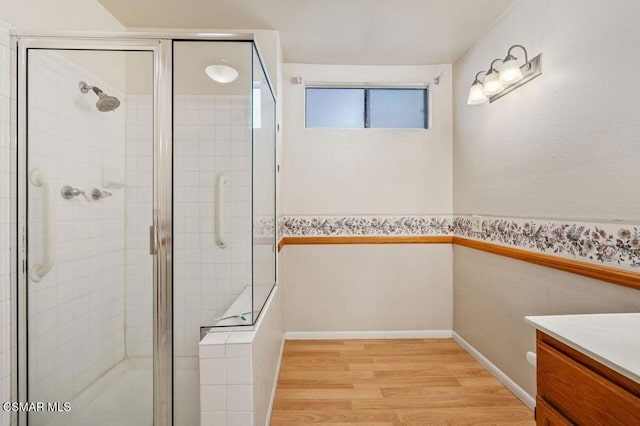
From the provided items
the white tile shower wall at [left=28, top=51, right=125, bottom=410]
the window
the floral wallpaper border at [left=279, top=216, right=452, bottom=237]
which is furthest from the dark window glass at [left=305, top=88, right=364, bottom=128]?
the white tile shower wall at [left=28, top=51, right=125, bottom=410]

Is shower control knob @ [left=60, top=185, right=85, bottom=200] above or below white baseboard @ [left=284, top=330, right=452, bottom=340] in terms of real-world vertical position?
above

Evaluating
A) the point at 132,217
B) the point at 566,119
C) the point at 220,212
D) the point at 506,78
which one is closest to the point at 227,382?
→ the point at 220,212

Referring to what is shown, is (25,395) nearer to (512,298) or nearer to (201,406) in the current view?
(201,406)

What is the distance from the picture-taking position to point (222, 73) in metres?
1.71

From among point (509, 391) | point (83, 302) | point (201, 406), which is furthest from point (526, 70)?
point (83, 302)

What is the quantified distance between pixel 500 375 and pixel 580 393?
1.51m

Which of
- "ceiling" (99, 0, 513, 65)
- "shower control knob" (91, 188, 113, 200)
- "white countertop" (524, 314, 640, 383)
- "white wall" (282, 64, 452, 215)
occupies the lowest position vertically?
"white countertop" (524, 314, 640, 383)

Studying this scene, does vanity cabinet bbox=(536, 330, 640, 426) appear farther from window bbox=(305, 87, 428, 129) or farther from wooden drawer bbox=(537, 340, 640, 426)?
window bbox=(305, 87, 428, 129)

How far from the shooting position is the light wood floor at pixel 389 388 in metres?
1.75

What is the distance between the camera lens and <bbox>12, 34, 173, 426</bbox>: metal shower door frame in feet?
4.63

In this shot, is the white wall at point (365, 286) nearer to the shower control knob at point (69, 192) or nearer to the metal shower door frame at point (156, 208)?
the metal shower door frame at point (156, 208)

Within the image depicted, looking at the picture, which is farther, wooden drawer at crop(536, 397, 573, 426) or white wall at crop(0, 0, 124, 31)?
white wall at crop(0, 0, 124, 31)

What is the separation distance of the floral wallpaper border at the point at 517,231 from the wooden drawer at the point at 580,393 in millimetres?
684

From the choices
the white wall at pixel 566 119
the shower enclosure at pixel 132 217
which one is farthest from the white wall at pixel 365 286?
the shower enclosure at pixel 132 217
